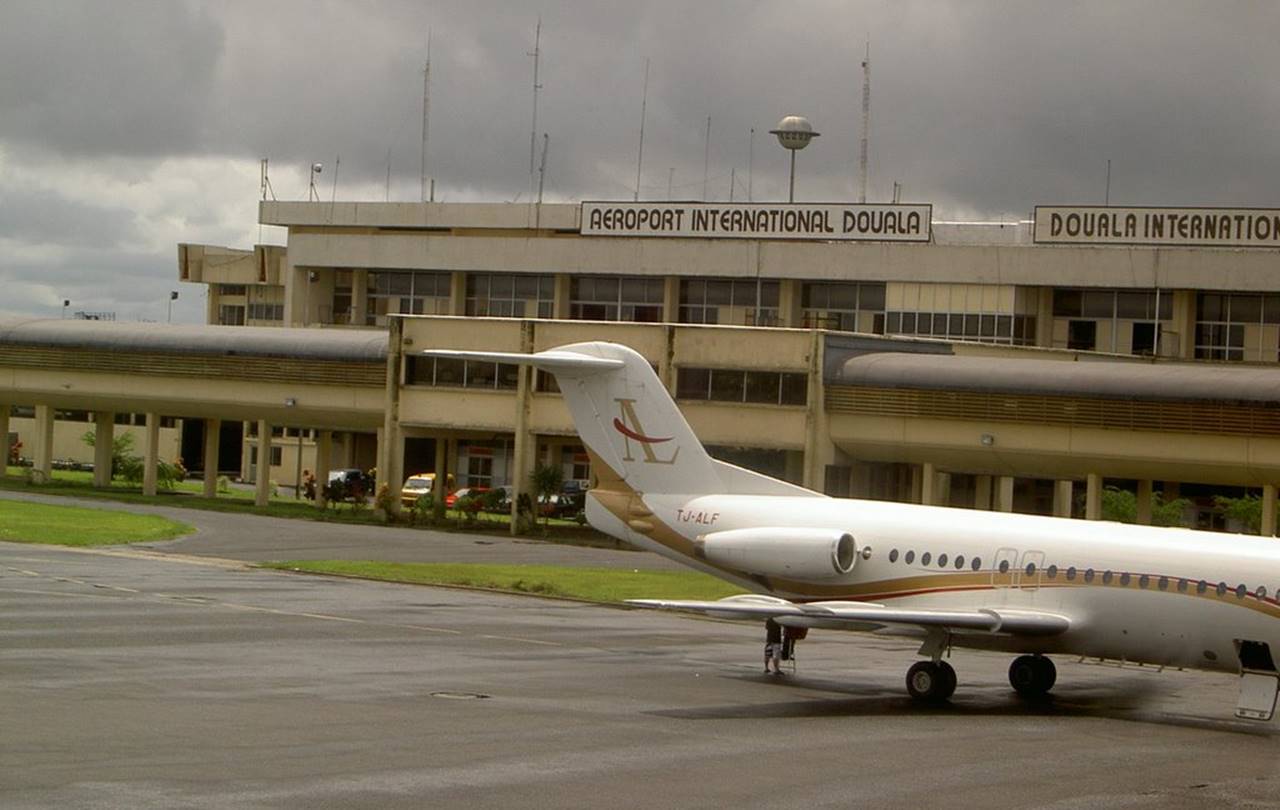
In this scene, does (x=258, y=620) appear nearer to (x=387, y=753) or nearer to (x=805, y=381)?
(x=387, y=753)

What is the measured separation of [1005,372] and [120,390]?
3859 cm

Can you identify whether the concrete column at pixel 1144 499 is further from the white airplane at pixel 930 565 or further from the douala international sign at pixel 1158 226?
the white airplane at pixel 930 565

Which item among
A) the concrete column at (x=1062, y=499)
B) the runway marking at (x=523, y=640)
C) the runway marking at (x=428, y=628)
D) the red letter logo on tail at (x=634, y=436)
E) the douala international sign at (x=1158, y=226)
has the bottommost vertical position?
the runway marking at (x=523, y=640)

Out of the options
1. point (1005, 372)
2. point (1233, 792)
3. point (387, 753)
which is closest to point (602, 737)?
point (387, 753)

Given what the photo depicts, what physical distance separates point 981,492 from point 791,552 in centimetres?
3542

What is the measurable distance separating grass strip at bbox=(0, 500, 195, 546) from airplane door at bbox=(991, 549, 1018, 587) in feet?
102

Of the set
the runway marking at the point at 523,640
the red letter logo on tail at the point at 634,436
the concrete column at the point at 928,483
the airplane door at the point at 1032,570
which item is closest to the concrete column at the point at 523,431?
the concrete column at the point at 928,483

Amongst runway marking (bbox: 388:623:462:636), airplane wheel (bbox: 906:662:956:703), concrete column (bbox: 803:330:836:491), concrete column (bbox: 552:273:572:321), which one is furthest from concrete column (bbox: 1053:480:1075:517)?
airplane wheel (bbox: 906:662:956:703)

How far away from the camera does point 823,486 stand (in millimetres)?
57969

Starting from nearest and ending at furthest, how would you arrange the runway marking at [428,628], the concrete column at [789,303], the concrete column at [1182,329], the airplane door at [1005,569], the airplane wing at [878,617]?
1. the airplane wing at [878,617]
2. the airplane door at [1005,569]
3. the runway marking at [428,628]
4. the concrete column at [1182,329]
5. the concrete column at [789,303]

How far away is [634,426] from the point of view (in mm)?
33625

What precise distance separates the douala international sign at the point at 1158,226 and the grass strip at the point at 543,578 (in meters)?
36.1

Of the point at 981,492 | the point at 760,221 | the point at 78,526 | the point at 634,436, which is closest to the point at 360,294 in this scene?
the point at 760,221

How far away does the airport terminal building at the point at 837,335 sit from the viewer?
54.6 metres
